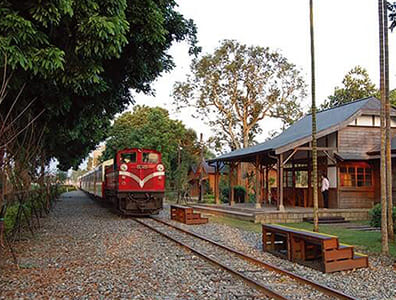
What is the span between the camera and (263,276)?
23.5 ft

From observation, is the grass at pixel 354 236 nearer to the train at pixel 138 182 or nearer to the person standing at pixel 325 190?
the person standing at pixel 325 190

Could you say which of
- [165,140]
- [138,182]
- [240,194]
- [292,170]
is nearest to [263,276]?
[138,182]

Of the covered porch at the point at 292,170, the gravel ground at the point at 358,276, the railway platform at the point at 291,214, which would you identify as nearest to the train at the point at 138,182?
the railway platform at the point at 291,214

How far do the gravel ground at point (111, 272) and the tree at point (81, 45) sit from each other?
3300mm

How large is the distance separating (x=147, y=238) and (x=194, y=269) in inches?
170

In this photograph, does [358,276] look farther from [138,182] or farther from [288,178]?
[288,178]

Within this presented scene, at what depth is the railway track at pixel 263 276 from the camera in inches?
237

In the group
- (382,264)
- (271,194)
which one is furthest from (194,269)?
(271,194)

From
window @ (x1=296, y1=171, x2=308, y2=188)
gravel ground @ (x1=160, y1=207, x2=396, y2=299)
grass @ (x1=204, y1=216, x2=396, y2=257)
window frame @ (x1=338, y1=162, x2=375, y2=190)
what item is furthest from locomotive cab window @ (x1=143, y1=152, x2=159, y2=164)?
window @ (x1=296, y1=171, x2=308, y2=188)

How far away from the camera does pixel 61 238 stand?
11898 millimetres

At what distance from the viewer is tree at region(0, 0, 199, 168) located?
6766mm

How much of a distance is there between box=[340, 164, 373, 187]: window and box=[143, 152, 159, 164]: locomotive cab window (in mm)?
8025

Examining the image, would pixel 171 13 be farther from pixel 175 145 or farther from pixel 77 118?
pixel 175 145

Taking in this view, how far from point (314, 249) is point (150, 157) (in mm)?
10682
